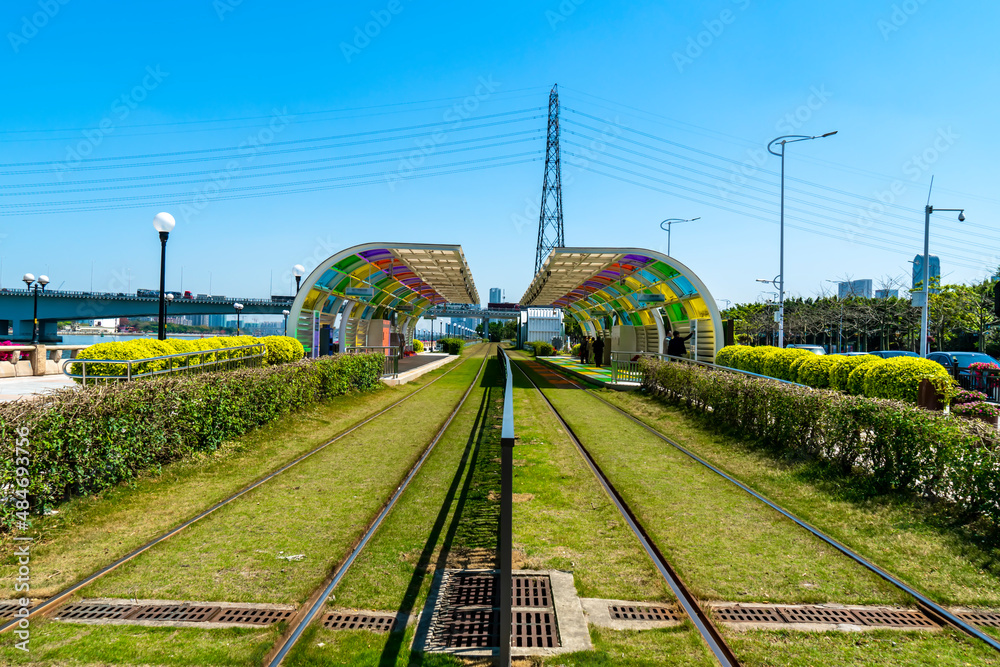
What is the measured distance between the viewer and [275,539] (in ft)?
18.4

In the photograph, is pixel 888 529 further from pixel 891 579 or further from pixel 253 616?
pixel 253 616

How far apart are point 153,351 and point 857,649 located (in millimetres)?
12865

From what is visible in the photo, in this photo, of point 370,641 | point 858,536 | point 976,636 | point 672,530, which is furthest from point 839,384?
point 370,641

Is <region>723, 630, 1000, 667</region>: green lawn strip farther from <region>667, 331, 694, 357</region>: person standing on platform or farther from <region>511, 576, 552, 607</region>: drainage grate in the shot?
<region>667, 331, 694, 357</region>: person standing on platform

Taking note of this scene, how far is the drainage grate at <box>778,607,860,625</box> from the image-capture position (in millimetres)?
4164

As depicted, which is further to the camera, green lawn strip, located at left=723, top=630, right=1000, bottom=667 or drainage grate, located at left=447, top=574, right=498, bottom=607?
drainage grate, located at left=447, top=574, right=498, bottom=607

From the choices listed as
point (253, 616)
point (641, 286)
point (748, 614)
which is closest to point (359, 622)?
point (253, 616)

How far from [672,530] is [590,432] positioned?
19.9 ft

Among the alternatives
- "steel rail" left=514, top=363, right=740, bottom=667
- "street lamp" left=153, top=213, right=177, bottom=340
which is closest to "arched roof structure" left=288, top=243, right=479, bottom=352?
"street lamp" left=153, top=213, right=177, bottom=340

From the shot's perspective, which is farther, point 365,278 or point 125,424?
point 365,278

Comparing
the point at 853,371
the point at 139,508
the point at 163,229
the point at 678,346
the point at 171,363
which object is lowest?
the point at 139,508

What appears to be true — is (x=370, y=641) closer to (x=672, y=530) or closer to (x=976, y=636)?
(x=672, y=530)

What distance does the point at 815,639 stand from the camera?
391cm

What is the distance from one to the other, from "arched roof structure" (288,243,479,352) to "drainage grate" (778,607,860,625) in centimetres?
1664
